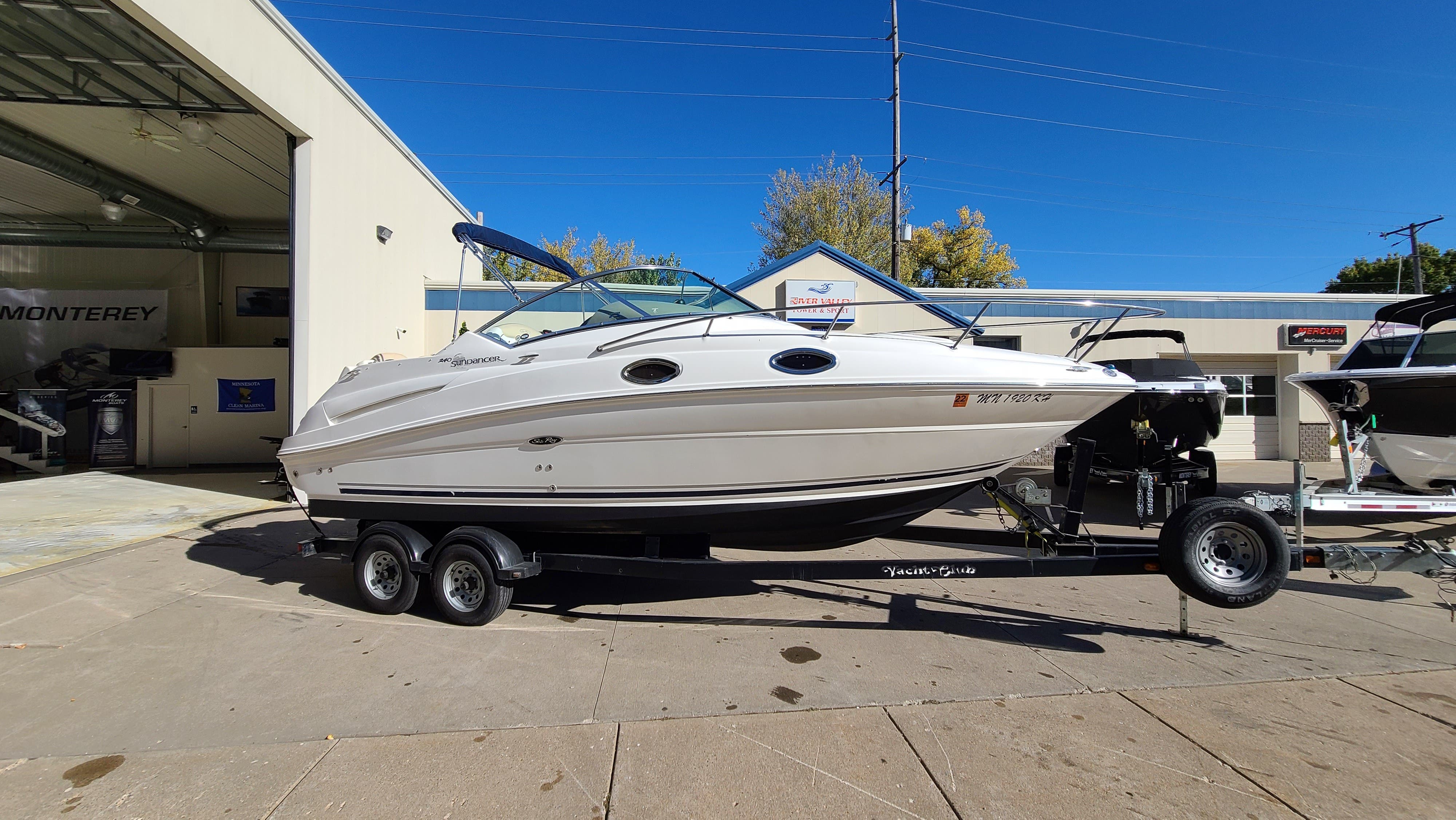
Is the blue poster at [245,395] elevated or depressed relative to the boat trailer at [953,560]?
elevated

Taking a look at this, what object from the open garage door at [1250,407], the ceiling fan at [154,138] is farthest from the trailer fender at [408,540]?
the open garage door at [1250,407]

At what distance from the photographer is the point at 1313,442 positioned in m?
12.0

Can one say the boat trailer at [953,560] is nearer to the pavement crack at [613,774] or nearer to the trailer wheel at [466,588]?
the trailer wheel at [466,588]

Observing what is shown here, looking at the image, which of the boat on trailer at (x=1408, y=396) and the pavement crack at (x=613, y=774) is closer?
the pavement crack at (x=613, y=774)

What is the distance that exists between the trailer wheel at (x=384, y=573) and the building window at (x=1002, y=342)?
32.9 ft

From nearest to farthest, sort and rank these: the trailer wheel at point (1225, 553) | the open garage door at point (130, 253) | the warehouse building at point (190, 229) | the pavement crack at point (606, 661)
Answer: the pavement crack at point (606, 661) → the trailer wheel at point (1225, 553) → the warehouse building at point (190, 229) → the open garage door at point (130, 253)

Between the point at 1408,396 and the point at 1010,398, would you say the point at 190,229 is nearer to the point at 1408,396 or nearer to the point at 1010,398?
the point at 1010,398

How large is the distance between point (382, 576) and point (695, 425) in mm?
2557

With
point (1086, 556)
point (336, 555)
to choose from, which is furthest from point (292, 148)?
point (1086, 556)

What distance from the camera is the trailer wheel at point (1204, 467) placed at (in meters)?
7.03

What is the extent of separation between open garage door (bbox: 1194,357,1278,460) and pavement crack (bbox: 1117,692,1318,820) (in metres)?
12.2

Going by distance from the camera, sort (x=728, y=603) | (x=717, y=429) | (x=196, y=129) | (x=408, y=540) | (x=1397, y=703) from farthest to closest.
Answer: (x=196, y=129)
(x=728, y=603)
(x=408, y=540)
(x=717, y=429)
(x=1397, y=703)

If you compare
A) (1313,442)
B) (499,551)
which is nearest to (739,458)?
(499,551)

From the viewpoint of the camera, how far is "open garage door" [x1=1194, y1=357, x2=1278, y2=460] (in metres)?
12.2
